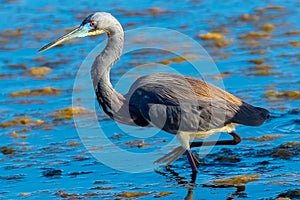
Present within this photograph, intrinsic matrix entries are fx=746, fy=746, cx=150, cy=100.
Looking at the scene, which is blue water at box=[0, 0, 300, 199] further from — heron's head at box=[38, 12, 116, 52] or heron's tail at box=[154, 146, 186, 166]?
heron's head at box=[38, 12, 116, 52]

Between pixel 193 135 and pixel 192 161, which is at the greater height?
pixel 193 135

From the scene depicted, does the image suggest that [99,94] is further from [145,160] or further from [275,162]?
[275,162]

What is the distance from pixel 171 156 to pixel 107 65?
115cm

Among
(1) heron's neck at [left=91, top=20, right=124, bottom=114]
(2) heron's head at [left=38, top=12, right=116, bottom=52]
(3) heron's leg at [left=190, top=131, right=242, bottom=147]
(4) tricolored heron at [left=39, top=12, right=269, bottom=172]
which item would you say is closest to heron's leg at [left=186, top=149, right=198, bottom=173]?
(4) tricolored heron at [left=39, top=12, right=269, bottom=172]

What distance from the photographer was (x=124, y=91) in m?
9.53

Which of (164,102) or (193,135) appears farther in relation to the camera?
(193,135)

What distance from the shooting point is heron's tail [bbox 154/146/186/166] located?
747 centimetres

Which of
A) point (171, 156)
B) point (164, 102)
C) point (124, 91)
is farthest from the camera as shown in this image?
point (124, 91)

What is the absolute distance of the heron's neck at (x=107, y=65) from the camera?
23.5 feet

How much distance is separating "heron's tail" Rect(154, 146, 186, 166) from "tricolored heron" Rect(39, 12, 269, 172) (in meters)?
0.02

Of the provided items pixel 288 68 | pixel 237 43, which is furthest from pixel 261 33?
pixel 288 68

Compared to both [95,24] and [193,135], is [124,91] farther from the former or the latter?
[95,24]

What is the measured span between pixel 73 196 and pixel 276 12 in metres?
7.03

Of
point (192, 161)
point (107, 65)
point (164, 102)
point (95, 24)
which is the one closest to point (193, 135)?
point (192, 161)
